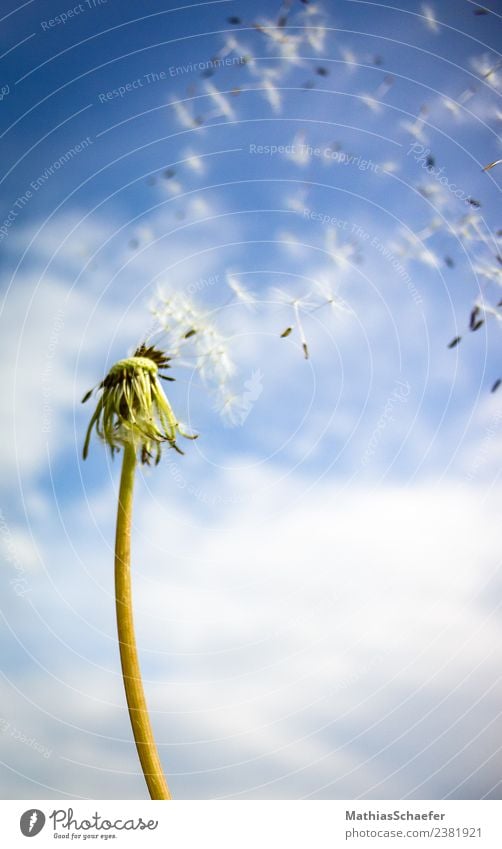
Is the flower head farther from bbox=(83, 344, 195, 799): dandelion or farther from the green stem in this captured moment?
the green stem

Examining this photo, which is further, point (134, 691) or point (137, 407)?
point (137, 407)

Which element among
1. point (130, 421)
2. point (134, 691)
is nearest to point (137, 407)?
point (130, 421)

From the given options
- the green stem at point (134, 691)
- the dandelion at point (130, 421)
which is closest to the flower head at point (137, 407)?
the dandelion at point (130, 421)

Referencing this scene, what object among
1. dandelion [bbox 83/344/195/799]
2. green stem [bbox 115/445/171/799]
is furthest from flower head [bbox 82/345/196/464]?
green stem [bbox 115/445/171/799]

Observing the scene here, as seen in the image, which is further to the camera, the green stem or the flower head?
the flower head

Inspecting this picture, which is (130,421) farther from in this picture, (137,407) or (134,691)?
(134,691)

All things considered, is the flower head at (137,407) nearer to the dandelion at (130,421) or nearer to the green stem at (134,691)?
the dandelion at (130,421)

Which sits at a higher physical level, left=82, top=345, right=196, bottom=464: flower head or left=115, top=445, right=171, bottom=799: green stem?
left=82, top=345, right=196, bottom=464: flower head

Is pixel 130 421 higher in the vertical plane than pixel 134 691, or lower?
higher
